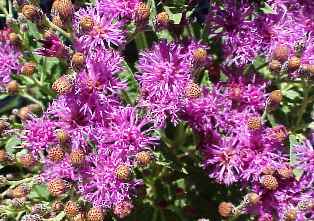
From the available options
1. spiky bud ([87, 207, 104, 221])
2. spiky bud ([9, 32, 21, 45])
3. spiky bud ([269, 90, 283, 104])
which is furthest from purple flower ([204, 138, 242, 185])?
spiky bud ([9, 32, 21, 45])

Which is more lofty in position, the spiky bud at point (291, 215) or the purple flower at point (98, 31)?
the purple flower at point (98, 31)

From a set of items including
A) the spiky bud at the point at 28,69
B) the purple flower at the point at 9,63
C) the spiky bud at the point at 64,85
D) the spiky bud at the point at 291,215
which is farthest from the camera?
the purple flower at the point at 9,63

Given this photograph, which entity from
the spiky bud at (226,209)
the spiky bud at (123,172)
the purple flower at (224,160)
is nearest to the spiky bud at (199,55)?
the purple flower at (224,160)

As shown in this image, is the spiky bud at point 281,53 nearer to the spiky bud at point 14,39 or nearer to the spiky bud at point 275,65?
the spiky bud at point 275,65

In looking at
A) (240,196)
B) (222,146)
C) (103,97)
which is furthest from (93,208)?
(240,196)

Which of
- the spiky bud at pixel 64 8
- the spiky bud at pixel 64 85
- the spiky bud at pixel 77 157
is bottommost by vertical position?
the spiky bud at pixel 77 157

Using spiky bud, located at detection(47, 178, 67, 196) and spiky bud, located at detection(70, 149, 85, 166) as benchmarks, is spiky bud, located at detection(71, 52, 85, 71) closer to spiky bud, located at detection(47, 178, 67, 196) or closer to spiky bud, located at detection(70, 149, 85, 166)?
spiky bud, located at detection(70, 149, 85, 166)

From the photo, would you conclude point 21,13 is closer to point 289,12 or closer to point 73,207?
point 73,207
